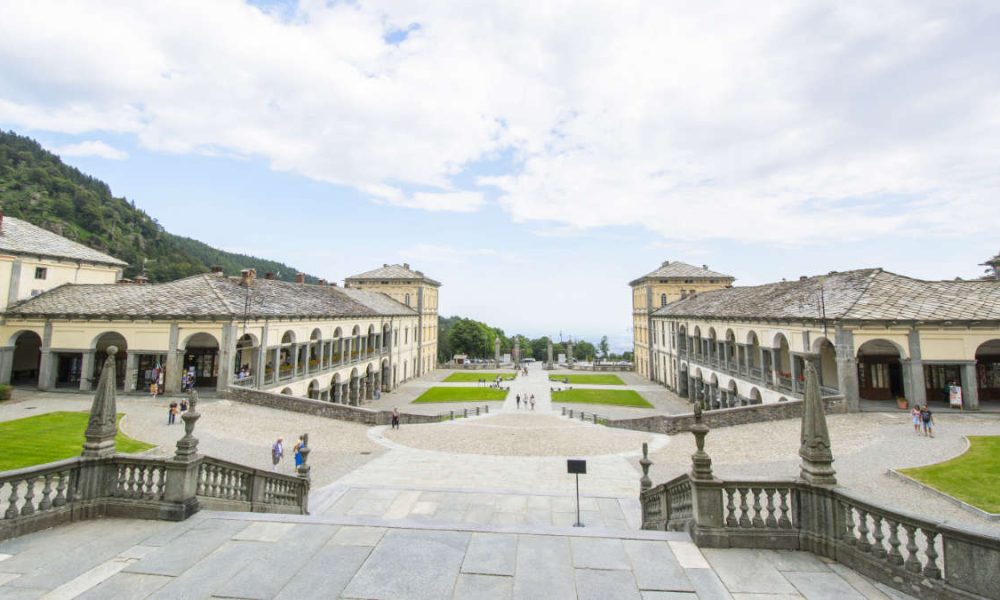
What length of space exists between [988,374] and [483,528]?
113ft

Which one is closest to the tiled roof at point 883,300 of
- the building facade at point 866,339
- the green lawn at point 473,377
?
the building facade at point 866,339

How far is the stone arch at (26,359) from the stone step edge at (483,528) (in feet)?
A: 117

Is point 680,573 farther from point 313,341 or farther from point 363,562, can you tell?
point 313,341

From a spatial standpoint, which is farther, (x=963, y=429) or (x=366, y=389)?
(x=366, y=389)

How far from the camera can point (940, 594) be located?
5.57 metres

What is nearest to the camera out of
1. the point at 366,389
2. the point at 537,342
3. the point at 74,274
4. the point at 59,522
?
the point at 59,522

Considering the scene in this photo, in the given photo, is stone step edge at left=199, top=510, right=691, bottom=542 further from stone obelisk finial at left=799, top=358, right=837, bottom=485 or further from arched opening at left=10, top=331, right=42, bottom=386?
arched opening at left=10, top=331, right=42, bottom=386

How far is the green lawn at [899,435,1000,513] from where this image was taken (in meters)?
12.0

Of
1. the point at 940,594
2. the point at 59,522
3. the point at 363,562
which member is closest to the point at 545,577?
the point at 363,562

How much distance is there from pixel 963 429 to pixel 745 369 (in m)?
14.5

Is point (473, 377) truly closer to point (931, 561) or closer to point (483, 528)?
point (483, 528)

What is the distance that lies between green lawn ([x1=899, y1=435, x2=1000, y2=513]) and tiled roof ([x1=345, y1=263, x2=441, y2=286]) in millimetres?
62669

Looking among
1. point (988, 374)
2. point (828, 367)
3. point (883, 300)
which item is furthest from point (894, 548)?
point (988, 374)

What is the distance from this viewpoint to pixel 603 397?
47406 mm
